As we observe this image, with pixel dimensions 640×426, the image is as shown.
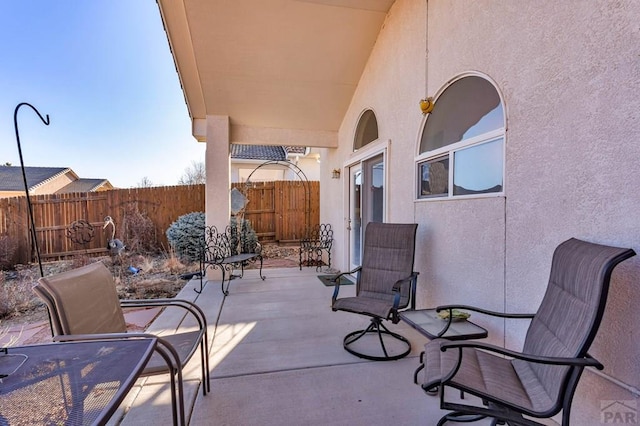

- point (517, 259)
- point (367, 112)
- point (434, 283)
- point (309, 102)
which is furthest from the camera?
point (309, 102)

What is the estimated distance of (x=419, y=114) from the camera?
361 cm

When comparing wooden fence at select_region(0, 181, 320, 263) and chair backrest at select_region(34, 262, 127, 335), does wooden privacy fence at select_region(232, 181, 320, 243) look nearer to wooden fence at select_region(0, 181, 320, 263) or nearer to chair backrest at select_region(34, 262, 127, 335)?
wooden fence at select_region(0, 181, 320, 263)

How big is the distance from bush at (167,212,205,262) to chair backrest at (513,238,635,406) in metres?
6.69

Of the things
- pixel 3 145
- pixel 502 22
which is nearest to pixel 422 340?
pixel 502 22

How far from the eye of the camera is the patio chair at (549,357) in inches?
54.3

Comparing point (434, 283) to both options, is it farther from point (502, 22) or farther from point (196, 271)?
point (196, 271)

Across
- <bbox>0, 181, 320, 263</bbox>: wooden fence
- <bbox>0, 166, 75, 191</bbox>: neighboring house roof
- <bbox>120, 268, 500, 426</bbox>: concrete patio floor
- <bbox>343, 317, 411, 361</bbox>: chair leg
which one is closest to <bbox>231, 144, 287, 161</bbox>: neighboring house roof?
<bbox>0, 181, 320, 263</bbox>: wooden fence

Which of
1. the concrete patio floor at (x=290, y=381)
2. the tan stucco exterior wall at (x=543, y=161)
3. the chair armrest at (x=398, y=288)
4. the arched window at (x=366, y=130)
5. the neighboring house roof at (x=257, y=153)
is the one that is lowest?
the concrete patio floor at (x=290, y=381)

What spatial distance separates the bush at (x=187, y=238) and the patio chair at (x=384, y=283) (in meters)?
4.87

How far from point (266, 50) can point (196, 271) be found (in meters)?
4.67

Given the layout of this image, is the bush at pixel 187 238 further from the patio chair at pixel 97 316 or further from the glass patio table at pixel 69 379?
the glass patio table at pixel 69 379

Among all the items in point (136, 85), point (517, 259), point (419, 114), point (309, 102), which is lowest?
point (517, 259)

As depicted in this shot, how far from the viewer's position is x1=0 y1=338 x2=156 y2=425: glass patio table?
0.96 meters

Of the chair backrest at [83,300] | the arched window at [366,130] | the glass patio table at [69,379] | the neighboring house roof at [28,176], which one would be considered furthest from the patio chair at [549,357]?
the neighboring house roof at [28,176]
